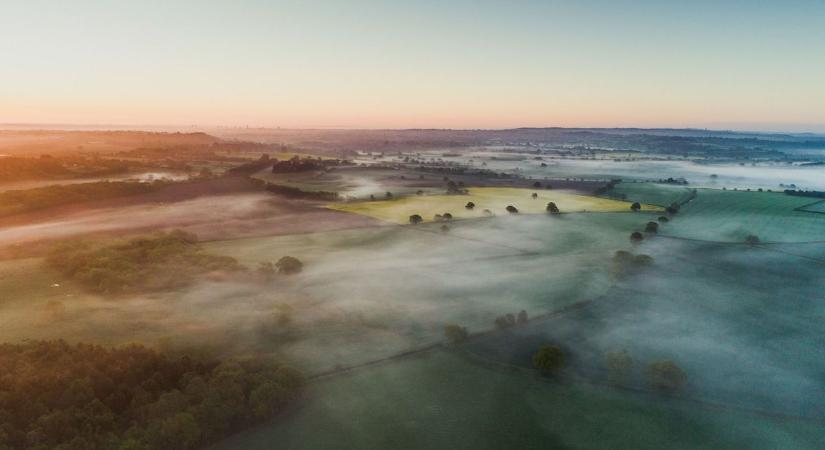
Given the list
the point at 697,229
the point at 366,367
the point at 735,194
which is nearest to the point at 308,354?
the point at 366,367

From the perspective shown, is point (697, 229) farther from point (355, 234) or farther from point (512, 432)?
point (512, 432)

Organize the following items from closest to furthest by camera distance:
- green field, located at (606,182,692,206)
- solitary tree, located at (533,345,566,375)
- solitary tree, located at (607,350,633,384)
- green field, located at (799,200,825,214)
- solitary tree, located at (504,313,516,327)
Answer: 1. solitary tree, located at (607,350,633,384)
2. solitary tree, located at (533,345,566,375)
3. solitary tree, located at (504,313,516,327)
4. green field, located at (799,200,825,214)
5. green field, located at (606,182,692,206)

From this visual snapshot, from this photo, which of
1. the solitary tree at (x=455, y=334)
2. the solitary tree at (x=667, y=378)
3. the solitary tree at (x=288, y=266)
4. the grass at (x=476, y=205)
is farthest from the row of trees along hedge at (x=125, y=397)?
the grass at (x=476, y=205)

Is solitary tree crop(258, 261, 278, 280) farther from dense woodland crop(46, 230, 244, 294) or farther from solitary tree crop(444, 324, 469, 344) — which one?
solitary tree crop(444, 324, 469, 344)

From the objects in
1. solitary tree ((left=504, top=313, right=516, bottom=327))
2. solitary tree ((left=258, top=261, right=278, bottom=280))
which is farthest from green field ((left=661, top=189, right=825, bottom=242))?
solitary tree ((left=258, top=261, right=278, bottom=280))

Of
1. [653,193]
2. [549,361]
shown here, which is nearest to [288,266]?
[549,361]

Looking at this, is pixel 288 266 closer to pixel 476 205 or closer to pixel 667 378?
pixel 667 378
